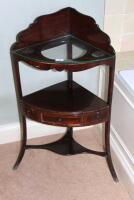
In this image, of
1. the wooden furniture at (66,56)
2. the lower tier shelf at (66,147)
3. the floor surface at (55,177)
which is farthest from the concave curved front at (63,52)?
the floor surface at (55,177)

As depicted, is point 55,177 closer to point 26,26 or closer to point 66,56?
point 66,56

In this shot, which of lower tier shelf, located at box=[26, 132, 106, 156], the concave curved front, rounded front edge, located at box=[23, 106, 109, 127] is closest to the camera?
the concave curved front

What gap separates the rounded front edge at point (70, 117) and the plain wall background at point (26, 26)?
0.91 ft

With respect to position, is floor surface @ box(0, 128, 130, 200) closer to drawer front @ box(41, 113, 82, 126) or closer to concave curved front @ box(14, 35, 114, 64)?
drawer front @ box(41, 113, 82, 126)

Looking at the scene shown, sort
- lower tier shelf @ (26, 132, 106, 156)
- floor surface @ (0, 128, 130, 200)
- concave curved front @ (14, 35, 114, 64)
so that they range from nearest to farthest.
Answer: concave curved front @ (14, 35, 114, 64) → floor surface @ (0, 128, 130, 200) → lower tier shelf @ (26, 132, 106, 156)

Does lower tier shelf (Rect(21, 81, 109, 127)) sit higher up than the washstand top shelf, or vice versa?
the washstand top shelf

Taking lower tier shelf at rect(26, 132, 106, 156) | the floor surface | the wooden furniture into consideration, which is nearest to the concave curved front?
the wooden furniture

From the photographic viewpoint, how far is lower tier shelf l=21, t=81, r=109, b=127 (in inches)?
51.0

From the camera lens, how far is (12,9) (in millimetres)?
1371

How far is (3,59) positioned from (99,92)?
1.85 ft

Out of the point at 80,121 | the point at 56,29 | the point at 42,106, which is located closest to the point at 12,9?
the point at 56,29

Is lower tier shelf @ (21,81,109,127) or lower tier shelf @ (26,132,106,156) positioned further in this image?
lower tier shelf @ (26,132,106,156)

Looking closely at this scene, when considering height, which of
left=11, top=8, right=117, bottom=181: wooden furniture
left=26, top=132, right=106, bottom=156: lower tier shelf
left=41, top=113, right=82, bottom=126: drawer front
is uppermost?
left=11, top=8, right=117, bottom=181: wooden furniture

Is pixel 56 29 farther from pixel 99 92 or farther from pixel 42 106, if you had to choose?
pixel 99 92
